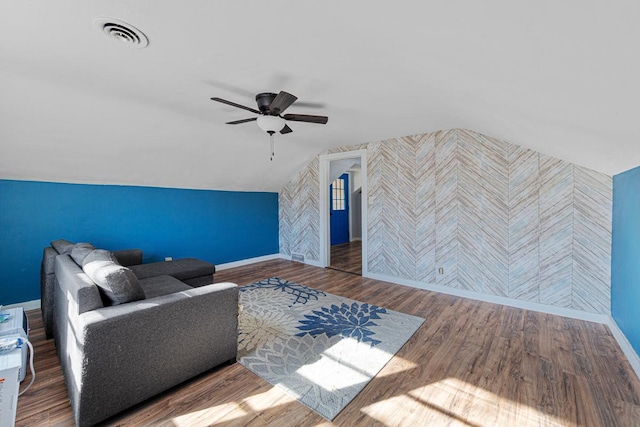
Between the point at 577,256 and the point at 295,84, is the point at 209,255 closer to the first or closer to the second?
the point at 295,84

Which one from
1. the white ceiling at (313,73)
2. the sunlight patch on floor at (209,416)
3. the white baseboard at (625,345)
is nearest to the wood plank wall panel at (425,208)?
the white ceiling at (313,73)

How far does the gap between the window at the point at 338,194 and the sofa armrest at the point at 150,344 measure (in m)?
5.66

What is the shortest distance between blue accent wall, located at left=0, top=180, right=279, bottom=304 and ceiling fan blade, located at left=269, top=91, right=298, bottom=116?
2.87 meters

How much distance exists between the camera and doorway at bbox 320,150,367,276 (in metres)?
4.79

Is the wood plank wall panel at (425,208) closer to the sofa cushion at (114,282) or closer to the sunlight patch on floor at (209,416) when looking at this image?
the sunlight patch on floor at (209,416)

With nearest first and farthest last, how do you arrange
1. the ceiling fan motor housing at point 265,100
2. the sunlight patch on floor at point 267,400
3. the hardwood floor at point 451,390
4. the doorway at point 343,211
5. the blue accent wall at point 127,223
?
the hardwood floor at point 451,390 < the sunlight patch on floor at point 267,400 < the ceiling fan motor housing at point 265,100 < the blue accent wall at point 127,223 < the doorway at point 343,211

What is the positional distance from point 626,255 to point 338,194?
5.87 meters

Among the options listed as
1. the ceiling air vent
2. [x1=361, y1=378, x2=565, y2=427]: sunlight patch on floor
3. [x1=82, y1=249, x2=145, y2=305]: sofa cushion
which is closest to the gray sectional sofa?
[x1=82, y1=249, x2=145, y2=305]: sofa cushion

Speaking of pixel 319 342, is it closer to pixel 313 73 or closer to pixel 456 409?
pixel 456 409

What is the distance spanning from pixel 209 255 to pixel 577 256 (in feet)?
17.1

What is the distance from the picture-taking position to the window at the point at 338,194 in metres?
7.51

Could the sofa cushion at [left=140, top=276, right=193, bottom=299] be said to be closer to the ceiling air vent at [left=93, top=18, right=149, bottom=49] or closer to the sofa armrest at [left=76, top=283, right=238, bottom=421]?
the sofa armrest at [left=76, top=283, right=238, bottom=421]

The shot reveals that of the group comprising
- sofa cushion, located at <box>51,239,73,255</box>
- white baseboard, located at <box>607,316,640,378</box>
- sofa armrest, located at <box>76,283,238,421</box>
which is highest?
sofa cushion, located at <box>51,239,73,255</box>

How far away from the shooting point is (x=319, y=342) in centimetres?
240
